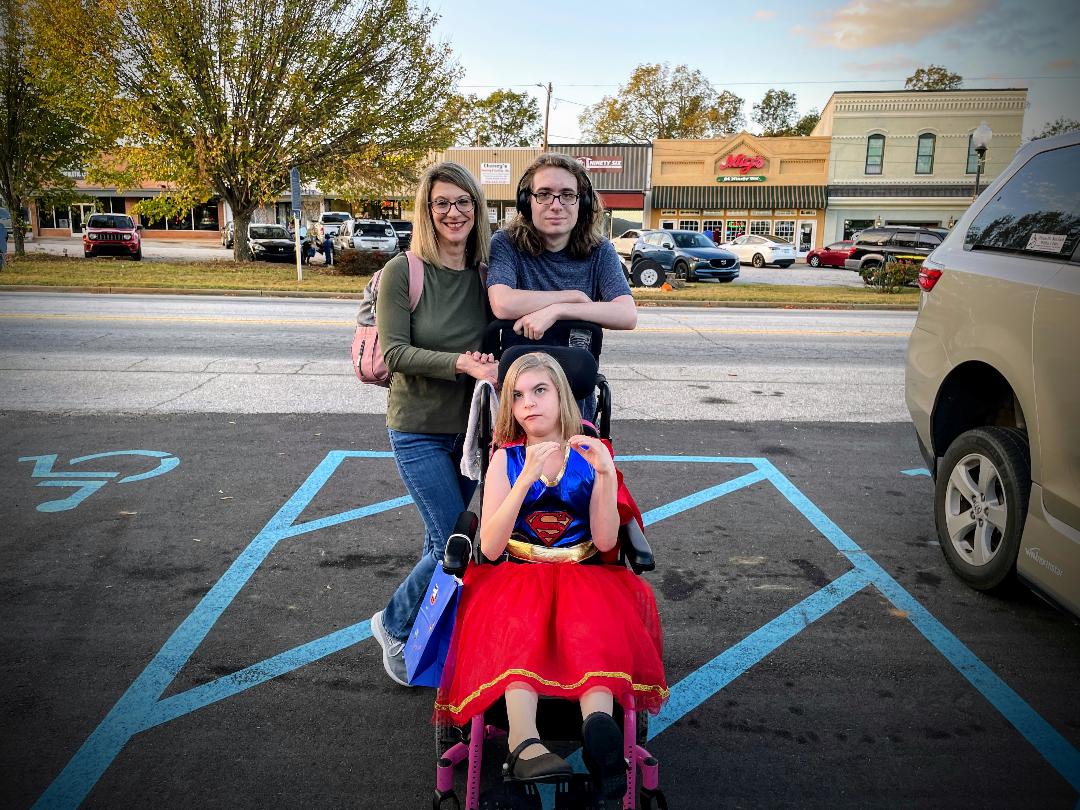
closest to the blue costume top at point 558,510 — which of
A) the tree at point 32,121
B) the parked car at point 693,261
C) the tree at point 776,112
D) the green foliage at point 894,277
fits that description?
the green foliage at point 894,277

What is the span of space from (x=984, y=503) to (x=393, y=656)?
9.40 feet

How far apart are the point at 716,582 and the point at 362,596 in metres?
1.78

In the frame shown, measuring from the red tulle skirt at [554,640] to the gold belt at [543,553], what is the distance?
0.06 m

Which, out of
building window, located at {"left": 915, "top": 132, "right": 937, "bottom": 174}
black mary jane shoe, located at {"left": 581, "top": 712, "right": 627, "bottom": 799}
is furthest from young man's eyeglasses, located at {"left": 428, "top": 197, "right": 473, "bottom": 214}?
building window, located at {"left": 915, "top": 132, "right": 937, "bottom": 174}

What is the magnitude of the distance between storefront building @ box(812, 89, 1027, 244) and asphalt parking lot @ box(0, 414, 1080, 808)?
43.6m

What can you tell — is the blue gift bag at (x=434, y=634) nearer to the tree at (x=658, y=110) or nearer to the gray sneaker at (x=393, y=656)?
the gray sneaker at (x=393, y=656)

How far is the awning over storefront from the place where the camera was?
45031mm

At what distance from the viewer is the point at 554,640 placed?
2.46 m

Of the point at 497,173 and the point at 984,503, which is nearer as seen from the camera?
the point at 984,503

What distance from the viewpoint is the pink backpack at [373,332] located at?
3.01 meters

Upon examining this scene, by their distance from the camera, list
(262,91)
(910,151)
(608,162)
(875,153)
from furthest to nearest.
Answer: (608,162), (875,153), (910,151), (262,91)

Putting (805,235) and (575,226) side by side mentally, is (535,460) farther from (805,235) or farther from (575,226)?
(805,235)

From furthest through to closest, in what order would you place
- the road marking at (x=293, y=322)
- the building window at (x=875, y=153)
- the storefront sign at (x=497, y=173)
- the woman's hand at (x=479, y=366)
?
1. the storefront sign at (x=497, y=173)
2. the building window at (x=875, y=153)
3. the road marking at (x=293, y=322)
4. the woman's hand at (x=479, y=366)

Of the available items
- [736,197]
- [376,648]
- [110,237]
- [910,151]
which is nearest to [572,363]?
[376,648]
